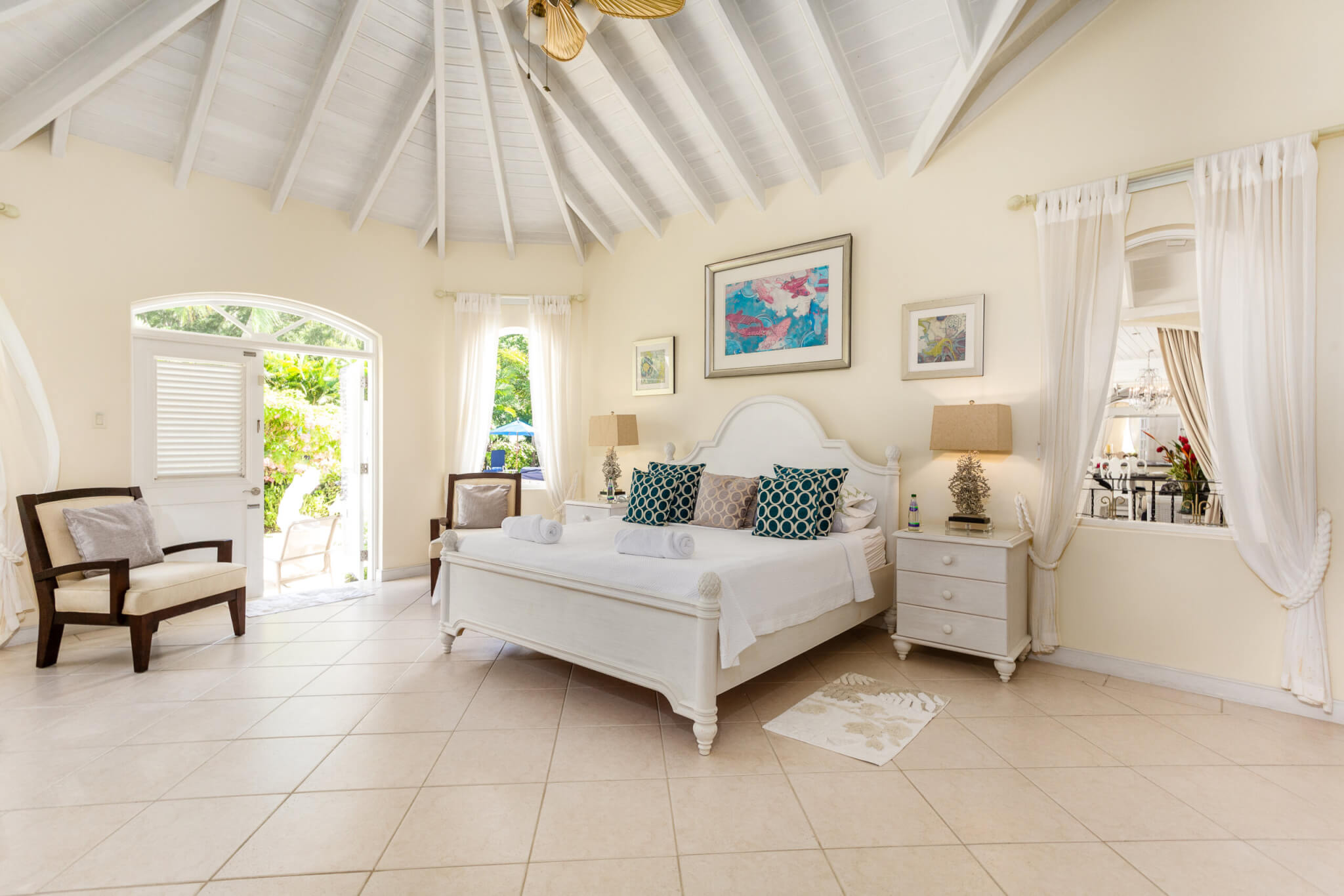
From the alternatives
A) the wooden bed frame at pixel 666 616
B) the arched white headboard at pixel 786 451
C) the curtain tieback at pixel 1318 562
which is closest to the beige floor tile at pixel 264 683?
the wooden bed frame at pixel 666 616

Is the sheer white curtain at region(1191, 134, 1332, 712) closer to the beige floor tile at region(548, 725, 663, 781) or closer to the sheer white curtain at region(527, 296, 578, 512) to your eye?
the beige floor tile at region(548, 725, 663, 781)

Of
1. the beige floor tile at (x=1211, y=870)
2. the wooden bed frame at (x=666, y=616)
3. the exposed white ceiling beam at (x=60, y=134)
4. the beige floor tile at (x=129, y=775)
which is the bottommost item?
the beige floor tile at (x=1211, y=870)

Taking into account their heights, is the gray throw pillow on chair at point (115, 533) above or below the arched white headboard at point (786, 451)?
below

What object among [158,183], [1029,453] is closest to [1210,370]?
[1029,453]

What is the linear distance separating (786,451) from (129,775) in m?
3.91

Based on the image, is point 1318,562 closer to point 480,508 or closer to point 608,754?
point 608,754

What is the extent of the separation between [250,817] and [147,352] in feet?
12.5

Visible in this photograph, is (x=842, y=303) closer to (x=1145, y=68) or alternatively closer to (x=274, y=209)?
(x=1145, y=68)

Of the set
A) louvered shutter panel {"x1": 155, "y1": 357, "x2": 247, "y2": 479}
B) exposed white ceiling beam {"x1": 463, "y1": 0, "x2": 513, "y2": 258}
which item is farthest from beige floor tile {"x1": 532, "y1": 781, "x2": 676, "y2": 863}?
exposed white ceiling beam {"x1": 463, "y1": 0, "x2": 513, "y2": 258}

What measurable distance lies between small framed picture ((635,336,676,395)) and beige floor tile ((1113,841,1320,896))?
4322mm

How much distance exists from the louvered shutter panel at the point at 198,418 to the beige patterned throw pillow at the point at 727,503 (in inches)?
143

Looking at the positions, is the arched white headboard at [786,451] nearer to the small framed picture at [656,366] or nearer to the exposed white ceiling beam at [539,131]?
the small framed picture at [656,366]

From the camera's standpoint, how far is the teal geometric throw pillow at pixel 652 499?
453 cm

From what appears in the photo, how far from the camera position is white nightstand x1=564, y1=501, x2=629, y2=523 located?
5.21m
